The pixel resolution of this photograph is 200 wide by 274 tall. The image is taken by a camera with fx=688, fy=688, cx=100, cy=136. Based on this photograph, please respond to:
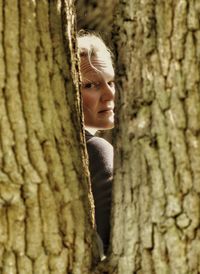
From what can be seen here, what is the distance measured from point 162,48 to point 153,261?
Answer: 58 cm

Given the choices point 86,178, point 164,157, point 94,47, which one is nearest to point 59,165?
point 86,178

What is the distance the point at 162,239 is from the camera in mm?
1854

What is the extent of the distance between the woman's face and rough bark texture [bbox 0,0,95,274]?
1346mm

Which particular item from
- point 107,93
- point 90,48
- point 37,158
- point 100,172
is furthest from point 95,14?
point 37,158

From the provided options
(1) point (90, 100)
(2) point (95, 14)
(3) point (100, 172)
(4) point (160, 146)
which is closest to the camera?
(4) point (160, 146)

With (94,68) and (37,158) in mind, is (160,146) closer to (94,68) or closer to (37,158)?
(37,158)

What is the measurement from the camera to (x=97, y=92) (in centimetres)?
340

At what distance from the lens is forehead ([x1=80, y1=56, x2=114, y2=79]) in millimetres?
3379

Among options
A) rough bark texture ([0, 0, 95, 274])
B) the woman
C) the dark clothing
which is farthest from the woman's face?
rough bark texture ([0, 0, 95, 274])

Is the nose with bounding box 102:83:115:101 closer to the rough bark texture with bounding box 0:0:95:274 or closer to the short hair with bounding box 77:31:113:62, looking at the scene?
the short hair with bounding box 77:31:113:62

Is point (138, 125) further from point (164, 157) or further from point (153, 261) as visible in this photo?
point (153, 261)

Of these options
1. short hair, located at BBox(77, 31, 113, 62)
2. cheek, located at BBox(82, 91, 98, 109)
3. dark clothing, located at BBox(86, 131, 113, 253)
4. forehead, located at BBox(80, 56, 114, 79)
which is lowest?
dark clothing, located at BBox(86, 131, 113, 253)

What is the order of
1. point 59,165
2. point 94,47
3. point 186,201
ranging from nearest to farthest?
1. point 186,201
2. point 59,165
3. point 94,47

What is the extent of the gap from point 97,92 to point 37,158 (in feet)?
4.93
